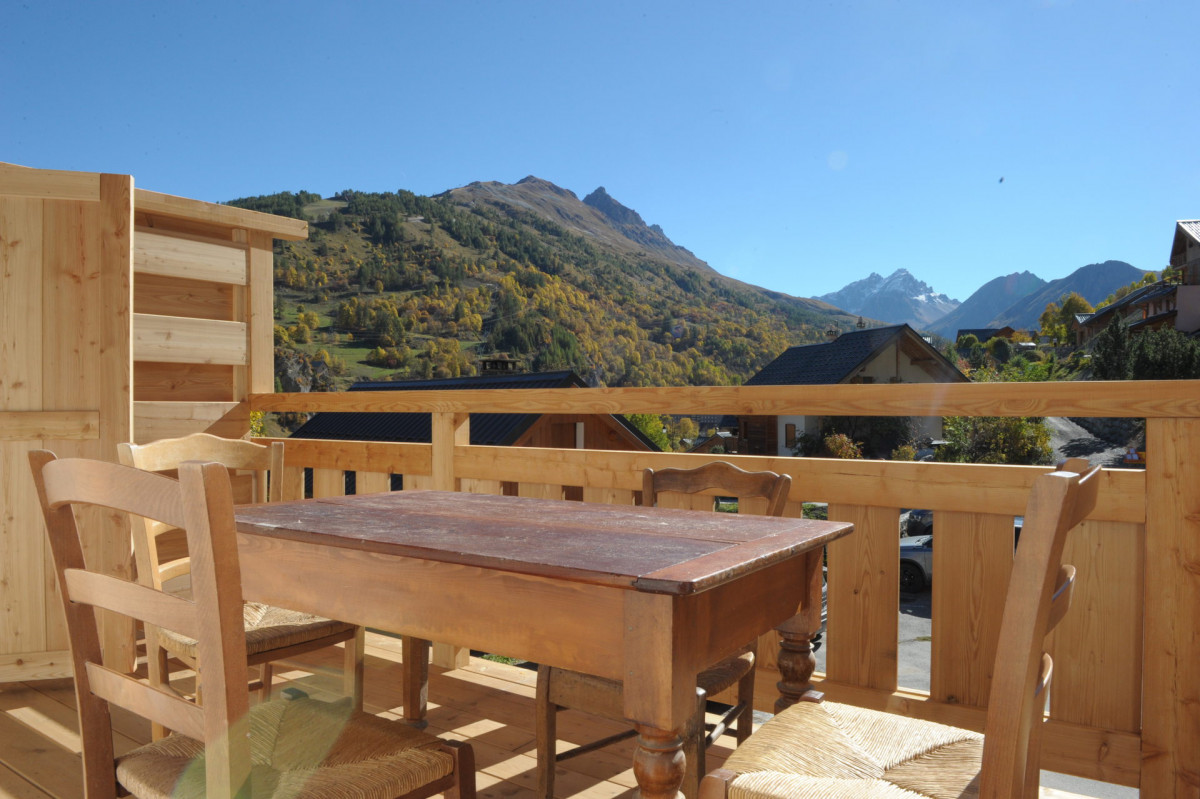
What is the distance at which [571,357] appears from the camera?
1688 inches

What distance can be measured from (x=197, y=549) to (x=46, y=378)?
242cm

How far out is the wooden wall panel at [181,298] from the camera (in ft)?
11.9

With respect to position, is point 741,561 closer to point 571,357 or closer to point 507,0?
point 571,357

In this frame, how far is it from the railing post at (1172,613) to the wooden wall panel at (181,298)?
12.5ft

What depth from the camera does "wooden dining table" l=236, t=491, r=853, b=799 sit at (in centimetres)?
101

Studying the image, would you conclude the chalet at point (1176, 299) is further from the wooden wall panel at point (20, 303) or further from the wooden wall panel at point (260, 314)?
the wooden wall panel at point (20, 303)

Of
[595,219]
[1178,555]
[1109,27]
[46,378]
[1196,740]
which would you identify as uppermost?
[1109,27]

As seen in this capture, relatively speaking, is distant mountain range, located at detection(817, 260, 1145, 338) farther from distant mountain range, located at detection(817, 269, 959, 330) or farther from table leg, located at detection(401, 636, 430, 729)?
table leg, located at detection(401, 636, 430, 729)

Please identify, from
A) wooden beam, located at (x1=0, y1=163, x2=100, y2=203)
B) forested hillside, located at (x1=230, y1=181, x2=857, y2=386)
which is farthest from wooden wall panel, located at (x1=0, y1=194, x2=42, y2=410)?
forested hillside, located at (x1=230, y1=181, x2=857, y2=386)

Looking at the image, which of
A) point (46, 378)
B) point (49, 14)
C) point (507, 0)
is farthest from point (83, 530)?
point (507, 0)

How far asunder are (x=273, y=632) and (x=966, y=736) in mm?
1450

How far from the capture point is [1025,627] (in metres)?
0.92

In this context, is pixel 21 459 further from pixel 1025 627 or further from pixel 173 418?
pixel 1025 627

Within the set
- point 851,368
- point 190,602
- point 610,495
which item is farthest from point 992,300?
point 190,602
